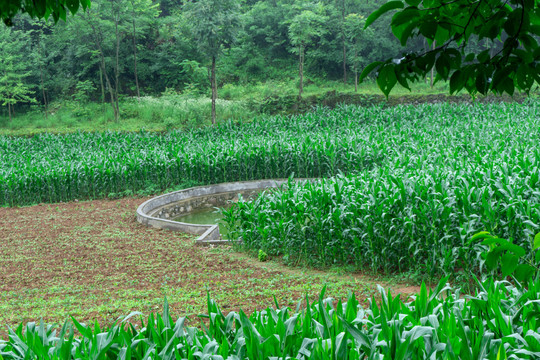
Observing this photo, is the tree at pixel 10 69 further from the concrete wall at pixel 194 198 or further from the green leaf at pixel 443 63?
the green leaf at pixel 443 63

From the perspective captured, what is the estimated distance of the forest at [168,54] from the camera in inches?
1281

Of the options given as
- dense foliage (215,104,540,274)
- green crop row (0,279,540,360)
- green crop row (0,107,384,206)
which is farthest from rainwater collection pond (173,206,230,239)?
green crop row (0,279,540,360)

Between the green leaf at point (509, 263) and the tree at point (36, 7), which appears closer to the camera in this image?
the green leaf at point (509, 263)

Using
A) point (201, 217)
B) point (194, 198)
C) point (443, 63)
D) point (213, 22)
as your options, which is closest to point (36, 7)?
point (443, 63)

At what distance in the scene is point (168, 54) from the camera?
123ft

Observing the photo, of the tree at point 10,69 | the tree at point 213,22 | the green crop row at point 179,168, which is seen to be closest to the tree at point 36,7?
the green crop row at point 179,168

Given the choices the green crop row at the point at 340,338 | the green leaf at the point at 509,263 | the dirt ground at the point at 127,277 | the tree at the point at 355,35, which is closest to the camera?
the green leaf at the point at 509,263

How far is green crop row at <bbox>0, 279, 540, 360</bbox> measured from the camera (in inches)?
95.3

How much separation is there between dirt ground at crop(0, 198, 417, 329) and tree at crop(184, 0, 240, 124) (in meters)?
15.2

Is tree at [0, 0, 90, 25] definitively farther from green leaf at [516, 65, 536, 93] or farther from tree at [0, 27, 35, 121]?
tree at [0, 27, 35, 121]

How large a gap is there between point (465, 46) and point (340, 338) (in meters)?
1.53

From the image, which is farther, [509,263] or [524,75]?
[524,75]

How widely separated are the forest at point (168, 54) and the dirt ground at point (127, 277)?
75.3ft

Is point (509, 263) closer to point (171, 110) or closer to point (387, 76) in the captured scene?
point (387, 76)
